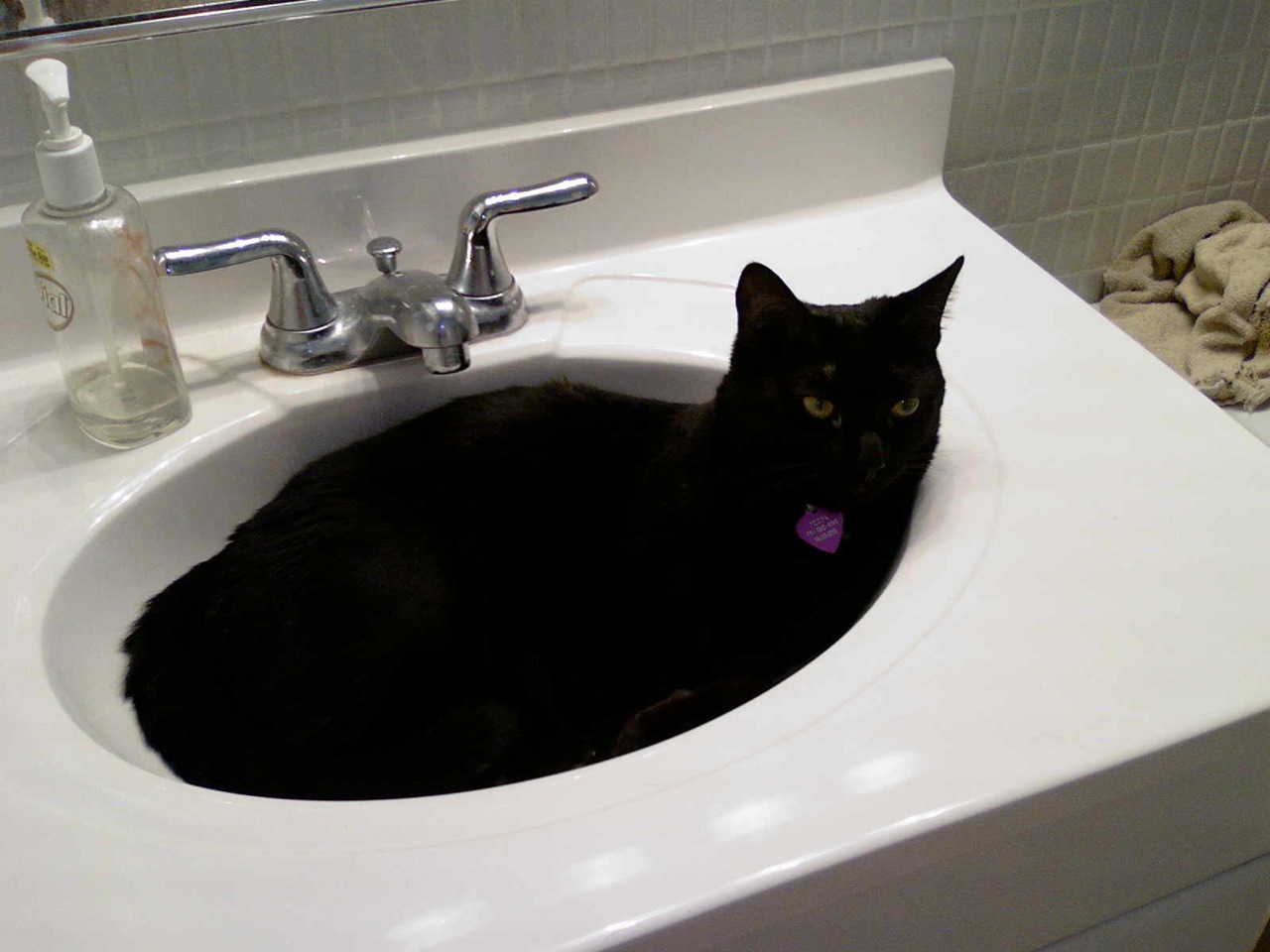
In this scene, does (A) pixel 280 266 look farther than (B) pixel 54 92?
Yes

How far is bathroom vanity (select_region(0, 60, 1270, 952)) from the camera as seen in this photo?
52 cm

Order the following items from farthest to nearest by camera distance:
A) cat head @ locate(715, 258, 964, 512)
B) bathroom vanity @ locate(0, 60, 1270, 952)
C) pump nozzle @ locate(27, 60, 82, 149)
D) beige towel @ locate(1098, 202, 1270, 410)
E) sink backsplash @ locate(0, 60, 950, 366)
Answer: beige towel @ locate(1098, 202, 1270, 410), sink backsplash @ locate(0, 60, 950, 366), cat head @ locate(715, 258, 964, 512), pump nozzle @ locate(27, 60, 82, 149), bathroom vanity @ locate(0, 60, 1270, 952)

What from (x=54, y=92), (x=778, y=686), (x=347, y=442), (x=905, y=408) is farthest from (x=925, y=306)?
(x=54, y=92)

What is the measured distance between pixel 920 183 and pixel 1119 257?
1.09ft

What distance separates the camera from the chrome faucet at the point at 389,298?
83 centimetres

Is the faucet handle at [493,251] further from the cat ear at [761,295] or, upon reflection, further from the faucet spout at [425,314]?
the cat ear at [761,295]

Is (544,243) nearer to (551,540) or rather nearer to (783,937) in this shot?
(551,540)

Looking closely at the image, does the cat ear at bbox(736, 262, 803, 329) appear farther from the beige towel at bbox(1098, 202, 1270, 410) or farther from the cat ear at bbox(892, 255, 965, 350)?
the beige towel at bbox(1098, 202, 1270, 410)

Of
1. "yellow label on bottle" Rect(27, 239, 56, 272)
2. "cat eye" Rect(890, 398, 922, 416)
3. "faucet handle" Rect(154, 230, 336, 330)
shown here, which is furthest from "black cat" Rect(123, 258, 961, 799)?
"yellow label on bottle" Rect(27, 239, 56, 272)

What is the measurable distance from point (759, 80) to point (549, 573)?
475mm

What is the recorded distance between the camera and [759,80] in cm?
101

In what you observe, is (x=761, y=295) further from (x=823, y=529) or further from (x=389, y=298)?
(x=389, y=298)

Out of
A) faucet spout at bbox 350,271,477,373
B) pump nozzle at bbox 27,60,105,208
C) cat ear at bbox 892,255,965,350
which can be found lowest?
faucet spout at bbox 350,271,477,373

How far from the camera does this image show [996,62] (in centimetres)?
109
